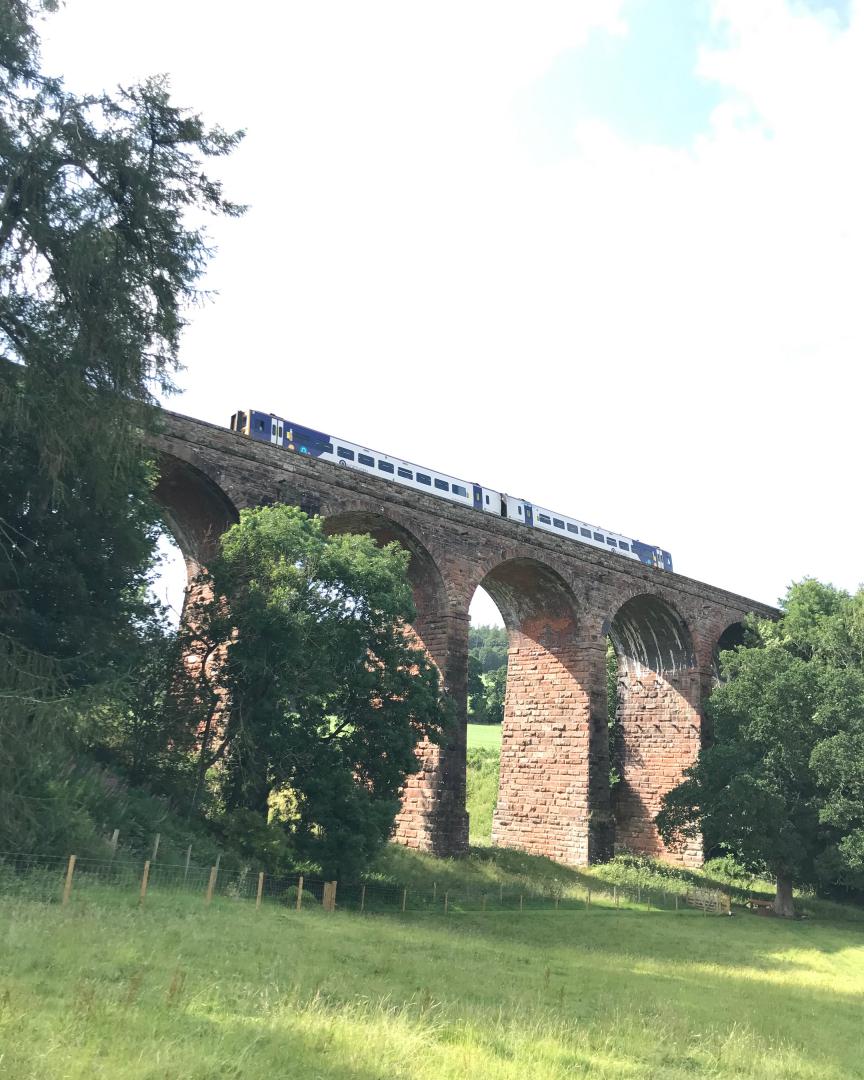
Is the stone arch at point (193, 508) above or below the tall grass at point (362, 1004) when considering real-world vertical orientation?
above

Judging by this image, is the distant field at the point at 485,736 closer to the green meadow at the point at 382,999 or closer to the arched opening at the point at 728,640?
the arched opening at the point at 728,640

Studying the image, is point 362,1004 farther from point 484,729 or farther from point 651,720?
point 484,729

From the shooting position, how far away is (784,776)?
25.8 metres

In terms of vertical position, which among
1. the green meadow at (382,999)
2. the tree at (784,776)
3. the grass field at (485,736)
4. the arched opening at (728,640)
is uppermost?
the arched opening at (728,640)

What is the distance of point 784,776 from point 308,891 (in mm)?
15866

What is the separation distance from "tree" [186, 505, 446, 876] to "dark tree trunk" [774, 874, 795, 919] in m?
14.6

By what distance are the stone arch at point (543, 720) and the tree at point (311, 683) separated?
365 inches

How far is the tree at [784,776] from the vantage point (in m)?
24.0

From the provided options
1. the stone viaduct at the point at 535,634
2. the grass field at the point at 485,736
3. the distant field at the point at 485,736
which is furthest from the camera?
the distant field at the point at 485,736

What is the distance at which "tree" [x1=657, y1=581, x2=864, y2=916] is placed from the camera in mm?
23969

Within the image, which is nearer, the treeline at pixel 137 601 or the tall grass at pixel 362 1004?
the tall grass at pixel 362 1004

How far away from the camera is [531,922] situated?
1902 cm

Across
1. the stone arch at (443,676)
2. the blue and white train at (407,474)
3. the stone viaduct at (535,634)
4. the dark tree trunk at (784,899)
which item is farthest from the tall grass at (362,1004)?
the blue and white train at (407,474)

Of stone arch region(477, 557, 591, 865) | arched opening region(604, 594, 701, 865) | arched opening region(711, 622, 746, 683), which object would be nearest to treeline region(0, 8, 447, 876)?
stone arch region(477, 557, 591, 865)
